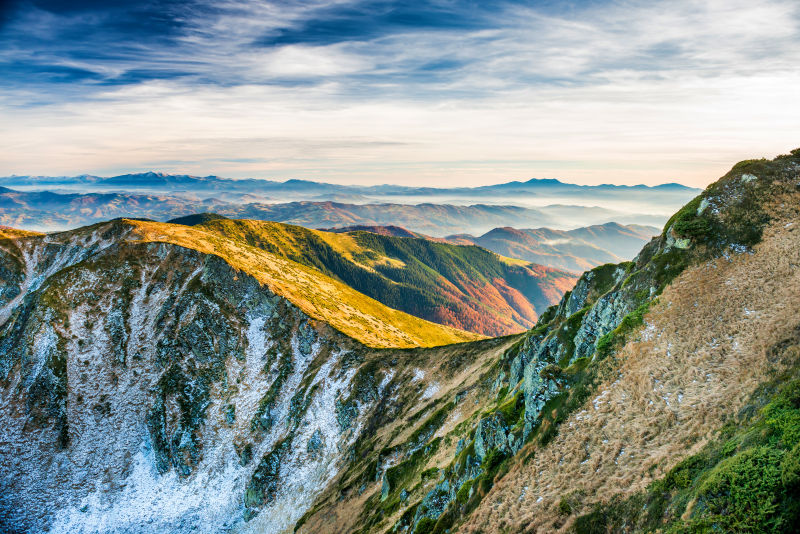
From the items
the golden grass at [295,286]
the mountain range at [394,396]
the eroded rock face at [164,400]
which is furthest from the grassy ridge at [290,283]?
the eroded rock face at [164,400]

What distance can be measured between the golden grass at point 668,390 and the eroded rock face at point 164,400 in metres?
68.3

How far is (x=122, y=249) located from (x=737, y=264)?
165m

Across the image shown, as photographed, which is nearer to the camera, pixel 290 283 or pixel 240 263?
pixel 240 263

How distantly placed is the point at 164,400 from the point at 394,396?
2505 inches

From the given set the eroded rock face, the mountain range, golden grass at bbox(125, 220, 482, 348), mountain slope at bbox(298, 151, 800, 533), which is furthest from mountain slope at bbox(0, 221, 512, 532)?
mountain slope at bbox(298, 151, 800, 533)

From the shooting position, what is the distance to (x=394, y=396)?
8994cm

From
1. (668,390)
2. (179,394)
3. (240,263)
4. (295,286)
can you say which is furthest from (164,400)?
(668,390)

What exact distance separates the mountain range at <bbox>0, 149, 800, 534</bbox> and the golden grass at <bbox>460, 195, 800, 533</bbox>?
0.52 feet

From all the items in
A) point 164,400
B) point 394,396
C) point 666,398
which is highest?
point 666,398

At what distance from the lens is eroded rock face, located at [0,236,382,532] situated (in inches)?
3282

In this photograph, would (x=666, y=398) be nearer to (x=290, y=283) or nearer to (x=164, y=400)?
(x=164, y=400)

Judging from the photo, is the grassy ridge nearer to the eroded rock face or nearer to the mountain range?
the mountain range

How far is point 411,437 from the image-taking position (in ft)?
221

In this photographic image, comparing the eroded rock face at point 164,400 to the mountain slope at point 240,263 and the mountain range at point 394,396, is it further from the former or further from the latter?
the mountain slope at point 240,263
